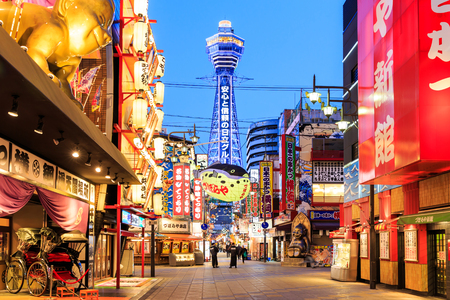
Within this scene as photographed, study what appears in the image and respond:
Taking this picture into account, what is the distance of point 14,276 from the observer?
1706 cm

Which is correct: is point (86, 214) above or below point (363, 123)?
below

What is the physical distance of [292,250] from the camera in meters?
42.2

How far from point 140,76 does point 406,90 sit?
1147 cm

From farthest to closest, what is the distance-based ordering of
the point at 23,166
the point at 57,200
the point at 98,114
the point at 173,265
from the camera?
the point at 173,265 → the point at 98,114 → the point at 57,200 → the point at 23,166

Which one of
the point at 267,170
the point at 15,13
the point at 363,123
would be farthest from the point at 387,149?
the point at 267,170

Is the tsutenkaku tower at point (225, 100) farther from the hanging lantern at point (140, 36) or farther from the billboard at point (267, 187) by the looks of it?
the hanging lantern at point (140, 36)

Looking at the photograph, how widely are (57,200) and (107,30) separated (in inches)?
192

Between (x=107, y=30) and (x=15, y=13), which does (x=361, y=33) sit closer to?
(x=107, y=30)

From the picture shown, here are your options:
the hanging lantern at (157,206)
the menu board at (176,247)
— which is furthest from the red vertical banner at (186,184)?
the hanging lantern at (157,206)

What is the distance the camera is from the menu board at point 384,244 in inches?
848

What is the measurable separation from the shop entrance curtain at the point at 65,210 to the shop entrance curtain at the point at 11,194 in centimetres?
141

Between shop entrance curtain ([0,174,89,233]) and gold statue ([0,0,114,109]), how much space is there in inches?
95.9

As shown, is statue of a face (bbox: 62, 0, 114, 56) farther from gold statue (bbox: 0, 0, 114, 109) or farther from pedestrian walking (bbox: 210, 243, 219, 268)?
pedestrian walking (bbox: 210, 243, 219, 268)

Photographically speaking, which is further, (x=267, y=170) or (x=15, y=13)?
(x=267, y=170)
